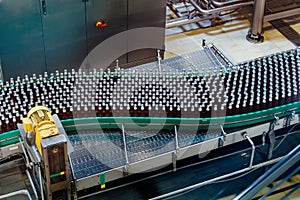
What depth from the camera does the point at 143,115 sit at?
3.86m

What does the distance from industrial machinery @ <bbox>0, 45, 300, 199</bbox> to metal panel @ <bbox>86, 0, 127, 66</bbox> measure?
3.12ft

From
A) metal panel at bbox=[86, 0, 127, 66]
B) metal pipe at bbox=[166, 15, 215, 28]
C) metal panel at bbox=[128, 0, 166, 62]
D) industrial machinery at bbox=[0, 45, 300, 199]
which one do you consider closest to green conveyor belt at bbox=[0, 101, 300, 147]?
industrial machinery at bbox=[0, 45, 300, 199]

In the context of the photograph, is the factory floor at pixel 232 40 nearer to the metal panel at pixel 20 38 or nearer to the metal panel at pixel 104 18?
the metal panel at pixel 104 18

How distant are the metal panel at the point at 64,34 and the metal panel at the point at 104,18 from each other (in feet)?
0.21

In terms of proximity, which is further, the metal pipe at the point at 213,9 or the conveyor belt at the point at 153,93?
the metal pipe at the point at 213,9

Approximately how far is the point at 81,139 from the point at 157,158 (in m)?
0.52

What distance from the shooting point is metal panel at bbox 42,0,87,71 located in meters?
4.81

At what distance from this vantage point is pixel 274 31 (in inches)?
241

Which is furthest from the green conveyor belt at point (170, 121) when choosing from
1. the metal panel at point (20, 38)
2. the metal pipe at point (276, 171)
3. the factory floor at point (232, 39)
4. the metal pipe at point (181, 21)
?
the metal pipe at point (181, 21)

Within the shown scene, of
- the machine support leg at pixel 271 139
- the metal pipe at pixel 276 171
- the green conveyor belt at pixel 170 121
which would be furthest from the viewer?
the machine support leg at pixel 271 139

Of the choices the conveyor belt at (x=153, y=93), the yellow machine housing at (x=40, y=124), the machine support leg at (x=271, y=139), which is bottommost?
the machine support leg at (x=271, y=139)

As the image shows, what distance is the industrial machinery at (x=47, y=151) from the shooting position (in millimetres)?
3295

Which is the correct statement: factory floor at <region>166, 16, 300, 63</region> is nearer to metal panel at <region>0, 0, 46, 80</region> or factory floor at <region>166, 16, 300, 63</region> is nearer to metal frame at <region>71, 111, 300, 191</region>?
metal panel at <region>0, 0, 46, 80</region>

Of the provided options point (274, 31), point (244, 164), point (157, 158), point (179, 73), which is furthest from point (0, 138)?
point (274, 31)
